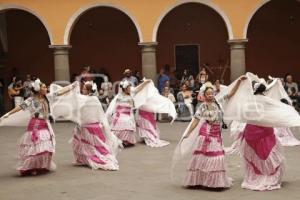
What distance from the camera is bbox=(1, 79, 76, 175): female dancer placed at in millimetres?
8266

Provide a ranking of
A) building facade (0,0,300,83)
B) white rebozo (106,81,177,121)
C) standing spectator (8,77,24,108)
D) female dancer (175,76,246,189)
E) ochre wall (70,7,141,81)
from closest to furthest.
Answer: female dancer (175,76,246,189), white rebozo (106,81,177,121), standing spectator (8,77,24,108), building facade (0,0,300,83), ochre wall (70,7,141,81)

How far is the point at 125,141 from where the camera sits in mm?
11211

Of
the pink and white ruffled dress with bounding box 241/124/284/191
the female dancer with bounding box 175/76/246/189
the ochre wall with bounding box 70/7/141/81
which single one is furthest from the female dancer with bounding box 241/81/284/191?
the ochre wall with bounding box 70/7/141/81

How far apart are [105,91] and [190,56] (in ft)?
16.0

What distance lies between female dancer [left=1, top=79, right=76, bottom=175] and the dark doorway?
12403mm

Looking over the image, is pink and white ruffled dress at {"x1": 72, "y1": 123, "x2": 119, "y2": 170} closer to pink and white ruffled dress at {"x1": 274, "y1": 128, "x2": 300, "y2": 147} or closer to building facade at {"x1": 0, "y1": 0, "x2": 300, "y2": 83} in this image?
pink and white ruffled dress at {"x1": 274, "y1": 128, "x2": 300, "y2": 147}

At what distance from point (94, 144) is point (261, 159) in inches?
119

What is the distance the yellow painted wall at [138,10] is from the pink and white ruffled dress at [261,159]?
10770mm

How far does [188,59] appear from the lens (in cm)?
2061

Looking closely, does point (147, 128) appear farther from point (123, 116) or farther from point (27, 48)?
point (27, 48)

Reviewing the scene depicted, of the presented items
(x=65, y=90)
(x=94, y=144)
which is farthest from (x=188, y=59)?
(x=94, y=144)

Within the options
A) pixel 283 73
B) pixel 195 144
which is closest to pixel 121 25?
pixel 283 73

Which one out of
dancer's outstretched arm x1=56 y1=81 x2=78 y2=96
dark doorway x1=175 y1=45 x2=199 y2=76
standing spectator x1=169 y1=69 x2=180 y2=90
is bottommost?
standing spectator x1=169 y1=69 x2=180 y2=90

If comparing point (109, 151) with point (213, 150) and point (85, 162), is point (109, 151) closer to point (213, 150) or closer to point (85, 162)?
point (85, 162)
